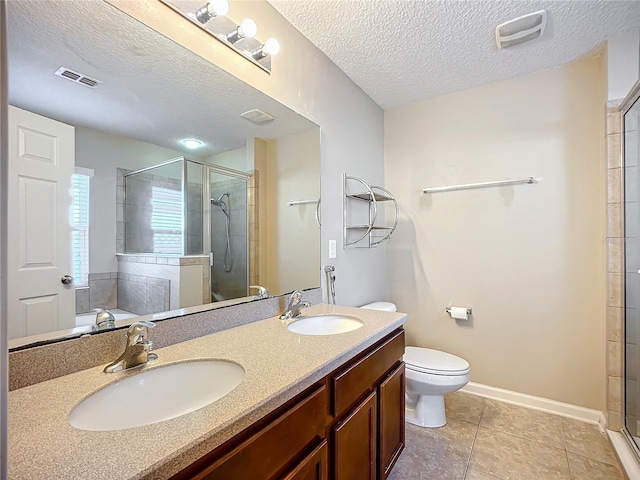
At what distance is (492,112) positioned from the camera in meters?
2.33

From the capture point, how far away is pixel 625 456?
63.8 inches

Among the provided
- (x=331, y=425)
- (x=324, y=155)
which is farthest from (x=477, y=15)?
(x=331, y=425)

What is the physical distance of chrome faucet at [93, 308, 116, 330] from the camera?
94 centimetres

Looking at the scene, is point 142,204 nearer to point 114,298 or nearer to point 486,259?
point 114,298

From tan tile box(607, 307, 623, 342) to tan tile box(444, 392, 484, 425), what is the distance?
0.93m

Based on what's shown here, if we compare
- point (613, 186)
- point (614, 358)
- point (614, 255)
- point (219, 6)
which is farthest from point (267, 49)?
point (614, 358)

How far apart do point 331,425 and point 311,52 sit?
6.40 feet

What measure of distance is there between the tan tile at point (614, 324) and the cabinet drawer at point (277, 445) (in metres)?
1.95

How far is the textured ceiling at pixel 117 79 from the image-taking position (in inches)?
33.4

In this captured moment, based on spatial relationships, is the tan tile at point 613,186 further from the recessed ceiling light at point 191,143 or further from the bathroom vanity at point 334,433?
the recessed ceiling light at point 191,143

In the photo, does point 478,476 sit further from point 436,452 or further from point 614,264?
point 614,264

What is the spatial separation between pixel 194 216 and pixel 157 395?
2.19 ft

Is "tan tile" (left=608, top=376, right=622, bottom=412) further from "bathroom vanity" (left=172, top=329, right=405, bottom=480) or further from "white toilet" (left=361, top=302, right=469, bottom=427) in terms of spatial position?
"bathroom vanity" (left=172, top=329, right=405, bottom=480)

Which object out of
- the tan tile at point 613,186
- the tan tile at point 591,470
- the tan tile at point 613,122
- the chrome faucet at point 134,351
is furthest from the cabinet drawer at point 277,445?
the tan tile at point 613,122
